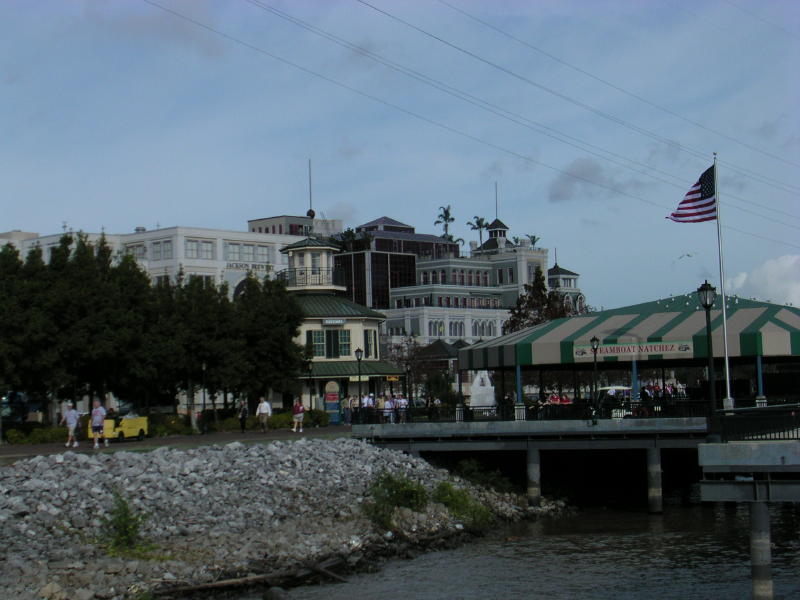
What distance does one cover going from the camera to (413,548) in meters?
33.7

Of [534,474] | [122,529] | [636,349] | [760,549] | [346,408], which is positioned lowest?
[122,529]

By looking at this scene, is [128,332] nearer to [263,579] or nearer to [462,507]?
[462,507]

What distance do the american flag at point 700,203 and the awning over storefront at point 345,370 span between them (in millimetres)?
28399

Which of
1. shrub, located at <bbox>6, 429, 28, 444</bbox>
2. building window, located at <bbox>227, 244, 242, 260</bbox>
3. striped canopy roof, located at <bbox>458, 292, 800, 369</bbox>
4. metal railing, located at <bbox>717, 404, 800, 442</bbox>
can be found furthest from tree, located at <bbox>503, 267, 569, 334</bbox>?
metal railing, located at <bbox>717, 404, 800, 442</bbox>

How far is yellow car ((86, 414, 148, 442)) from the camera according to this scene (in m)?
46.1

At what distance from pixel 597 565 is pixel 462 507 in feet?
27.1

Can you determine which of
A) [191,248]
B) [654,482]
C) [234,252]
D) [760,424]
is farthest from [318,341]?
[234,252]

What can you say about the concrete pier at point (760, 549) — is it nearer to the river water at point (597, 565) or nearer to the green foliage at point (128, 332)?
the river water at point (597, 565)

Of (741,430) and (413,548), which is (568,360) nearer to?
(413,548)

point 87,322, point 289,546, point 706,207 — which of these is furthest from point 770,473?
point 87,322

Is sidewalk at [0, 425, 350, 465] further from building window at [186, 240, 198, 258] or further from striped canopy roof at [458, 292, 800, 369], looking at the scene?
building window at [186, 240, 198, 258]

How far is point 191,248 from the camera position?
10788cm

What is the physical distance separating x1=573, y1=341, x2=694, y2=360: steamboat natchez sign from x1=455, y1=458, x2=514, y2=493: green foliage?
6.24 metres

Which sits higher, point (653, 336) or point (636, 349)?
point (653, 336)
